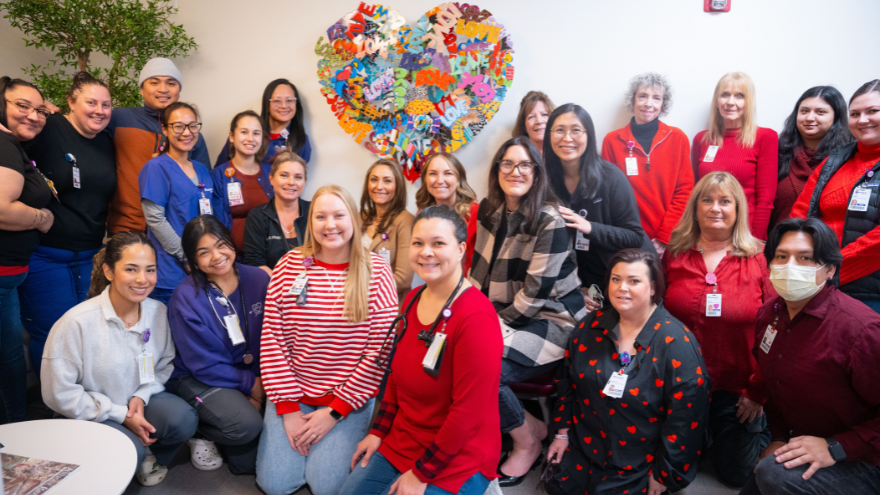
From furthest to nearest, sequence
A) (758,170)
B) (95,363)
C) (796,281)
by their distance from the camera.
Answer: (758,170) → (95,363) → (796,281)

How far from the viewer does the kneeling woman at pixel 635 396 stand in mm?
2033

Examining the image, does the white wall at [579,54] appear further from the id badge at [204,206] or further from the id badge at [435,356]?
the id badge at [435,356]

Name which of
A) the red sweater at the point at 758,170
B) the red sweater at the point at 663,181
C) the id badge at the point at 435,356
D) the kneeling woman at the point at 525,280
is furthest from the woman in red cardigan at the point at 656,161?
the id badge at the point at 435,356

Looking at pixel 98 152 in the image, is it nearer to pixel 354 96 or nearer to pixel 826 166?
pixel 354 96

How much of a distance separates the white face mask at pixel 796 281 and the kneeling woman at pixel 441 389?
45.1 inches

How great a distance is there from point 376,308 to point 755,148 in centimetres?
251

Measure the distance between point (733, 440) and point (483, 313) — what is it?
158cm

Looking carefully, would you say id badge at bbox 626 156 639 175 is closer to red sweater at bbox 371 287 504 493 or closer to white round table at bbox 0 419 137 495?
red sweater at bbox 371 287 504 493

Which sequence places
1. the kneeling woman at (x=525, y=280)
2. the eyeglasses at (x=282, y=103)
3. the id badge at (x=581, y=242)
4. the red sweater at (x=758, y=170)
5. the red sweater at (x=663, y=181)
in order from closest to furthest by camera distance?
the kneeling woman at (x=525, y=280), the id badge at (x=581, y=242), the red sweater at (x=758, y=170), the red sweater at (x=663, y=181), the eyeglasses at (x=282, y=103)

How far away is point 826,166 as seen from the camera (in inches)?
101

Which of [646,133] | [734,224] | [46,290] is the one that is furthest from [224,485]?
[646,133]

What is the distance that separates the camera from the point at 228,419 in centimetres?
237

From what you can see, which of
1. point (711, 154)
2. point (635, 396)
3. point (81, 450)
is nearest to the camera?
point (81, 450)

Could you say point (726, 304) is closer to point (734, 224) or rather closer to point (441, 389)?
point (734, 224)
